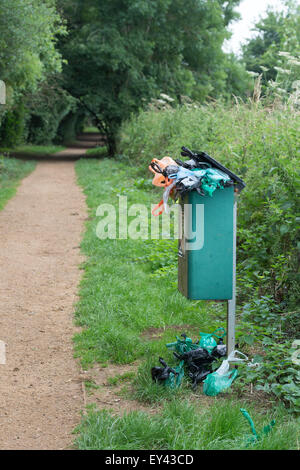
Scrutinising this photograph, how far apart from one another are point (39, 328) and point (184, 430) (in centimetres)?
263

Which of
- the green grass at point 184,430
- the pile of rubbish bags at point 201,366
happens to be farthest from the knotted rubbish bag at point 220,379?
the green grass at point 184,430

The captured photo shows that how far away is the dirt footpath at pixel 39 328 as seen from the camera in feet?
12.0

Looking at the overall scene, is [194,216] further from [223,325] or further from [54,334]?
[54,334]

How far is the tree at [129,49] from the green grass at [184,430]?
2167cm

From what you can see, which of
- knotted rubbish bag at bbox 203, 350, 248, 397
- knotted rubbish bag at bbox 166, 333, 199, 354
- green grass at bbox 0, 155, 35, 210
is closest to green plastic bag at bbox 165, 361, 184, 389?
knotted rubbish bag at bbox 203, 350, 248, 397

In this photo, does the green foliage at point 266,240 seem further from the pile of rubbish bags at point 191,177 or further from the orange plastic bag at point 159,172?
the orange plastic bag at point 159,172

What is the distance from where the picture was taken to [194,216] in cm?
399

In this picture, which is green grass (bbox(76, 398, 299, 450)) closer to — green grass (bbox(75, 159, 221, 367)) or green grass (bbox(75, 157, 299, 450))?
green grass (bbox(75, 157, 299, 450))

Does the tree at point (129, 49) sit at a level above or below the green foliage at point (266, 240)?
above

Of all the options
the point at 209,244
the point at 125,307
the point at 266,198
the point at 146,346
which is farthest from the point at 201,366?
the point at 266,198

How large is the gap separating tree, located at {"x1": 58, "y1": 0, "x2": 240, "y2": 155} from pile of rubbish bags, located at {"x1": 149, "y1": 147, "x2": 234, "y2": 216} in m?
20.5

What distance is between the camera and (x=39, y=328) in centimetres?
554

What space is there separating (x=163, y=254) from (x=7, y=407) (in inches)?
161

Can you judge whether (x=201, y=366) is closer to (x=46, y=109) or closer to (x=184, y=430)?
(x=184, y=430)
